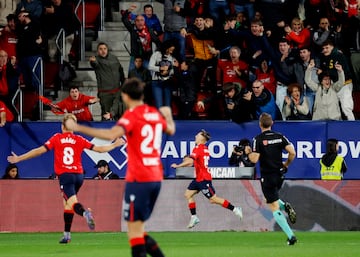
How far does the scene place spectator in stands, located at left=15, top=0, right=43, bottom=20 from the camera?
2899 cm

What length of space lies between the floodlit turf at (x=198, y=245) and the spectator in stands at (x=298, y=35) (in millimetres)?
5255

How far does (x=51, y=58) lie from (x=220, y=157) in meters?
5.66

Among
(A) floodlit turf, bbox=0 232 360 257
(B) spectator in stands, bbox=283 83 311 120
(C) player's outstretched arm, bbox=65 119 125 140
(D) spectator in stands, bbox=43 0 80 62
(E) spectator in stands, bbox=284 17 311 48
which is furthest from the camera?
(D) spectator in stands, bbox=43 0 80 62

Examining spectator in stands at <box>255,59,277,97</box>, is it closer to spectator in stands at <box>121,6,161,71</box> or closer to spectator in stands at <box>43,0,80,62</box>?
spectator in stands at <box>121,6,161,71</box>

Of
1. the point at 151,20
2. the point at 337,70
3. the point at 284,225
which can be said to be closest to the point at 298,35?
the point at 337,70

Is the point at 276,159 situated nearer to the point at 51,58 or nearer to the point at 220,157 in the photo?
the point at 220,157

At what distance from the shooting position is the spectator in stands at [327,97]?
85.8 feet

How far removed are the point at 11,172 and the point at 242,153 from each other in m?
5.25

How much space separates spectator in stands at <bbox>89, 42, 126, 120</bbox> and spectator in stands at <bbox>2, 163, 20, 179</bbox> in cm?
245

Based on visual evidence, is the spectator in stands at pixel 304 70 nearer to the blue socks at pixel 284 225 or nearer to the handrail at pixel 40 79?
the handrail at pixel 40 79

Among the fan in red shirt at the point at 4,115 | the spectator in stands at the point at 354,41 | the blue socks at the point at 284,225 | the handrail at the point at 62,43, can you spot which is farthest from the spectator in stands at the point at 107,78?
the blue socks at the point at 284,225

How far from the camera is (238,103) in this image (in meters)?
26.2

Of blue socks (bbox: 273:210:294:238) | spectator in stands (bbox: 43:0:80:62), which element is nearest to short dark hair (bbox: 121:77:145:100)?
blue socks (bbox: 273:210:294:238)

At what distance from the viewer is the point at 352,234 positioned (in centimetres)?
2405
